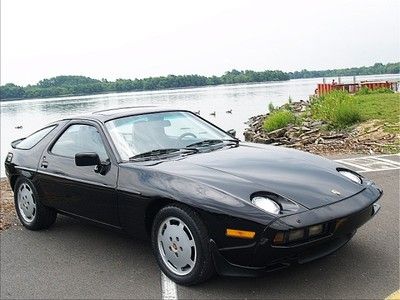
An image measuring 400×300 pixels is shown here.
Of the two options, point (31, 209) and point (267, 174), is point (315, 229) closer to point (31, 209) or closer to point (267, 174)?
point (267, 174)

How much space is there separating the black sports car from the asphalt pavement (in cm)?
23

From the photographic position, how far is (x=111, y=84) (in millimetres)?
101125

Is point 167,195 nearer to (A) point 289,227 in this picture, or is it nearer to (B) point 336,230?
(A) point 289,227

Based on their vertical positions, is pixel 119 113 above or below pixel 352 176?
above

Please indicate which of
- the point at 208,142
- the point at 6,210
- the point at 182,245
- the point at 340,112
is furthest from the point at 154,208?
the point at 340,112

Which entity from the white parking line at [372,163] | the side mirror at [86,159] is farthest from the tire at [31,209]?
the white parking line at [372,163]

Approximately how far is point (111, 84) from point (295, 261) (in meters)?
101

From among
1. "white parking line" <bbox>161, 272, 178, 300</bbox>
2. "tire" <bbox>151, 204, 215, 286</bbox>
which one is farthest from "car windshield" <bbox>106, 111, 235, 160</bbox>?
"white parking line" <bbox>161, 272, 178, 300</bbox>

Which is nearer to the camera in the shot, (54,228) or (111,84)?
(54,228)

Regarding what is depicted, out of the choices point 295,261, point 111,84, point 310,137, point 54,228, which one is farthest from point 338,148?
point 111,84

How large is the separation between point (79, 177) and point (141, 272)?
1.15 meters

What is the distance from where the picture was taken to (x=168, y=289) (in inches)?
147

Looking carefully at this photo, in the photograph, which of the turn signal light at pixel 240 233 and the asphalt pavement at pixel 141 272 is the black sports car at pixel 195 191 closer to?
the turn signal light at pixel 240 233

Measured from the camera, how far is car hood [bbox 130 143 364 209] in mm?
3561
